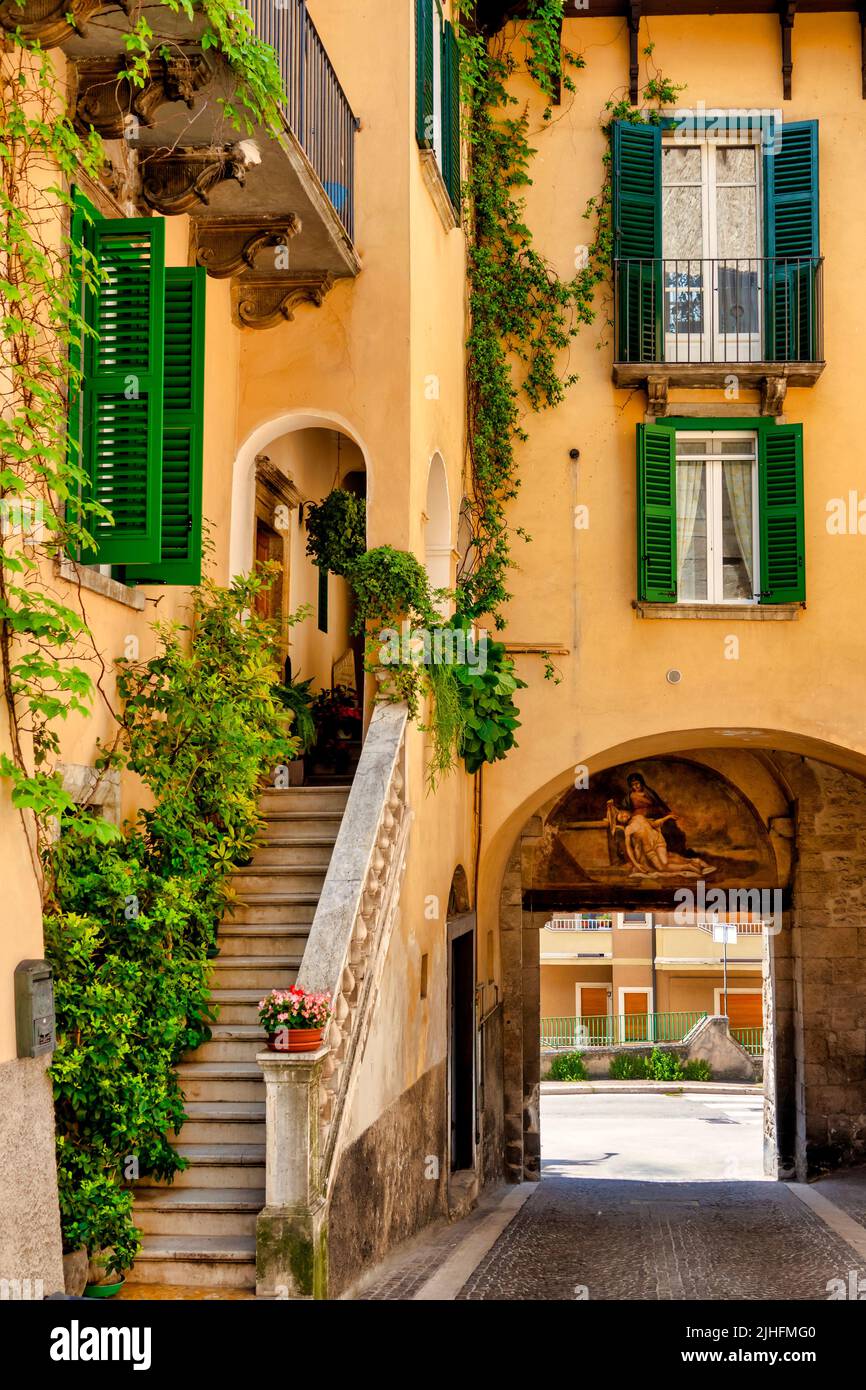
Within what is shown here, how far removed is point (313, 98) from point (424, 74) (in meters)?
2.20

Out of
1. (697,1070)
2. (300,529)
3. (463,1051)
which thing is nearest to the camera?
(300,529)

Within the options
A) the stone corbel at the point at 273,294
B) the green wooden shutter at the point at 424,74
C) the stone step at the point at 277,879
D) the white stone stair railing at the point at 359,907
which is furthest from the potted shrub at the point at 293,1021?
the green wooden shutter at the point at 424,74

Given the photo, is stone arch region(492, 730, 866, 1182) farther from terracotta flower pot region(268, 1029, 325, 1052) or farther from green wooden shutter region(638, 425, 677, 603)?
terracotta flower pot region(268, 1029, 325, 1052)

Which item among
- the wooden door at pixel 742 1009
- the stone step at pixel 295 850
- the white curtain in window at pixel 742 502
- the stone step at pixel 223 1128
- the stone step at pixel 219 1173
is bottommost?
the wooden door at pixel 742 1009

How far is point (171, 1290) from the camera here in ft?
26.4

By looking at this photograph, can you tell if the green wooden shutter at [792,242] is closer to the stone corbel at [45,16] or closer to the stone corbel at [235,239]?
the stone corbel at [235,239]

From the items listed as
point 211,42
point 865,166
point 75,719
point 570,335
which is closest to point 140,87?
point 211,42

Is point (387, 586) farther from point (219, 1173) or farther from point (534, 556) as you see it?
point (219, 1173)

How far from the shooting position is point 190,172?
9234 millimetres

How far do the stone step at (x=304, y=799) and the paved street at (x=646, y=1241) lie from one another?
319 centimetres

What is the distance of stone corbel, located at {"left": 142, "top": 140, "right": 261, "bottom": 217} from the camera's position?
9055 mm

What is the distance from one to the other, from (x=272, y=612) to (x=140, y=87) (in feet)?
22.3

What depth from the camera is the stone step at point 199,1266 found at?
8102 millimetres

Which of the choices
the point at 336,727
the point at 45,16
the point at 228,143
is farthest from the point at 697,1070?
the point at 45,16
